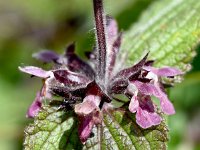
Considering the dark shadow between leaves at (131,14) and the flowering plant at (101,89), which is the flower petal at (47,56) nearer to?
the flowering plant at (101,89)

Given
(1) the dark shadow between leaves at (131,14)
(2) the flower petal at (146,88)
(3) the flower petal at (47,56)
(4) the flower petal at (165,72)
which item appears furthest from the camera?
(1) the dark shadow between leaves at (131,14)

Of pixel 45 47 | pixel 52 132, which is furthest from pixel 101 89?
pixel 45 47

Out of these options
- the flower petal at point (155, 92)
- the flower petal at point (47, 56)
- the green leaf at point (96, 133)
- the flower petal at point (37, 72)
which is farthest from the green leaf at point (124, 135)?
the flower petal at point (47, 56)

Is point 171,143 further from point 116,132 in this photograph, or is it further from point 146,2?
point 116,132

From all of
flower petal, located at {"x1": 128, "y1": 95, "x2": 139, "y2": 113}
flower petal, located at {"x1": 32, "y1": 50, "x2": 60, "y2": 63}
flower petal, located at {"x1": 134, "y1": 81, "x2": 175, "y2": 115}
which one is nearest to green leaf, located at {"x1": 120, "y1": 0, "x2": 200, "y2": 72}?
flower petal, located at {"x1": 32, "y1": 50, "x2": 60, "y2": 63}

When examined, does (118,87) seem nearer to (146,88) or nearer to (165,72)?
(146,88)

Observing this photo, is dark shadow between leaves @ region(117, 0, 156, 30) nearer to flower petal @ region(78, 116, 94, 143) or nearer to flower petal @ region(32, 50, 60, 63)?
flower petal @ region(32, 50, 60, 63)

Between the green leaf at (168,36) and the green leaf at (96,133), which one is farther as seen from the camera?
the green leaf at (168,36)
